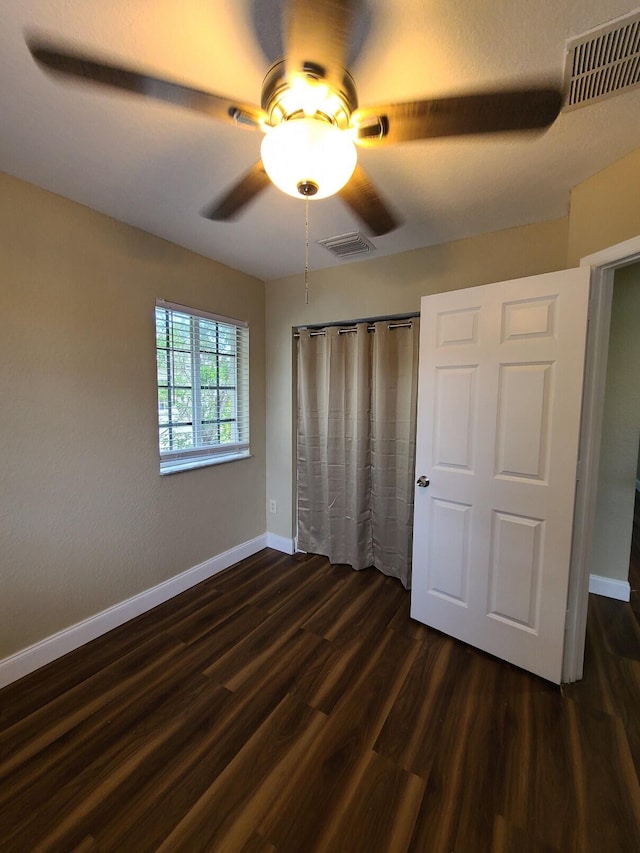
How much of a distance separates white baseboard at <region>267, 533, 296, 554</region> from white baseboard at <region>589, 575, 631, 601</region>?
2.26 meters

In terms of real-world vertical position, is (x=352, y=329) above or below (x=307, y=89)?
below

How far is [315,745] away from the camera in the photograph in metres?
1.38

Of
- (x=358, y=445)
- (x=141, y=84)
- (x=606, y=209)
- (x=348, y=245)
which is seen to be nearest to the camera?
(x=141, y=84)

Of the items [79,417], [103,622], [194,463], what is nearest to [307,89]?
[79,417]

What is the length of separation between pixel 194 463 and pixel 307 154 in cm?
211

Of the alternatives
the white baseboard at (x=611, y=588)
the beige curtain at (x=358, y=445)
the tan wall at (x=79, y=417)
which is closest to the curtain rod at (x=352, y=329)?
the beige curtain at (x=358, y=445)

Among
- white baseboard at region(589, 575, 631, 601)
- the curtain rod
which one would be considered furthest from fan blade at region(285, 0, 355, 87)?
white baseboard at region(589, 575, 631, 601)

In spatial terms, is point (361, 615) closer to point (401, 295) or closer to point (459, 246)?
point (401, 295)

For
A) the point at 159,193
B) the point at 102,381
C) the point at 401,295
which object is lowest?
the point at 102,381

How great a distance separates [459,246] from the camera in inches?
85.6

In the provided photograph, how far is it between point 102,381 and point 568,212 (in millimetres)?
2743

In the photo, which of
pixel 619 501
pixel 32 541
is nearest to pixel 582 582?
pixel 619 501

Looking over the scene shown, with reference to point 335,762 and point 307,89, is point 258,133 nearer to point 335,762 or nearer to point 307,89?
point 307,89

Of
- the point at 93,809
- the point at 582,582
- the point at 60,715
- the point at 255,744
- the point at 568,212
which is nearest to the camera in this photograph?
the point at 93,809
